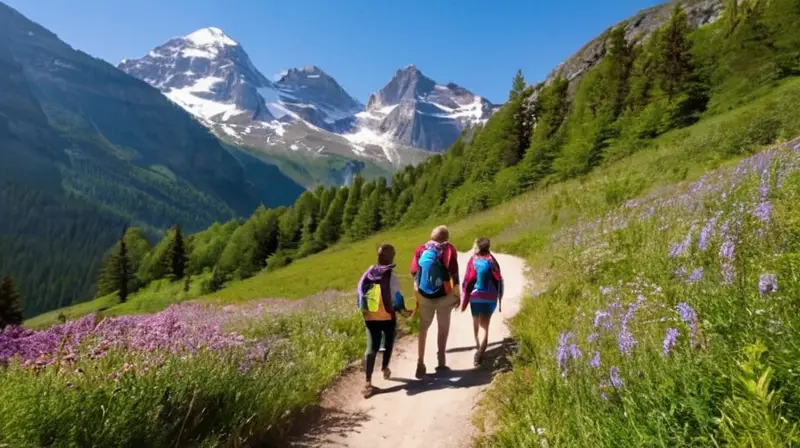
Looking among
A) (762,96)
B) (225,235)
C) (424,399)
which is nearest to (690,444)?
(424,399)

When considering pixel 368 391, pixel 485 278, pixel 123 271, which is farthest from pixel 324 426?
pixel 123 271

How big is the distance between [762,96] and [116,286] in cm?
11641

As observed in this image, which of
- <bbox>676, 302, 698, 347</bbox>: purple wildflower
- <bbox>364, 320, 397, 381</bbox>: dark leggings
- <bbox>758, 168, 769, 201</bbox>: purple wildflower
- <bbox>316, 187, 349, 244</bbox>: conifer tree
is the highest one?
<bbox>316, 187, 349, 244</bbox>: conifer tree

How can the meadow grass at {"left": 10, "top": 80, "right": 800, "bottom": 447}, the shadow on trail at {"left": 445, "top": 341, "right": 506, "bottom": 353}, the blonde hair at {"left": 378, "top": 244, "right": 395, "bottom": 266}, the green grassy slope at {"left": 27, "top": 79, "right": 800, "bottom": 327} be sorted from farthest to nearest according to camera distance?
the green grassy slope at {"left": 27, "top": 79, "right": 800, "bottom": 327}, the shadow on trail at {"left": 445, "top": 341, "right": 506, "bottom": 353}, the blonde hair at {"left": 378, "top": 244, "right": 395, "bottom": 266}, the meadow grass at {"left": 10, "top": 80, "right": 800, "bottom": 447}

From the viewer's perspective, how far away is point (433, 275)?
867 cm

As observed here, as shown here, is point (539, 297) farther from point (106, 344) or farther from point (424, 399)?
point (106, 344)

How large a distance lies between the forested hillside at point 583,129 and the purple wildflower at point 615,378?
3.59 metres

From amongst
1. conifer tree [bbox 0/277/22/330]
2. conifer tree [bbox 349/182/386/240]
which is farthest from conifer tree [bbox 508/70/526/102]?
conifer tree [bbox 0/277/22/330]

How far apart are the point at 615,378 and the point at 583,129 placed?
2213 inches

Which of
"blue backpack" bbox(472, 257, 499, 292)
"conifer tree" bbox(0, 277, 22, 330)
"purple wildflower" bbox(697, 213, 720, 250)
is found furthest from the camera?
"conifer tree" bbox(0, 277, 22, 330)

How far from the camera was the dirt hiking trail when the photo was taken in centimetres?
673

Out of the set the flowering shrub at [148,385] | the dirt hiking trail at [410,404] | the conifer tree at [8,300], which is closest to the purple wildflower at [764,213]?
the dirt hiking trail at [410,404]

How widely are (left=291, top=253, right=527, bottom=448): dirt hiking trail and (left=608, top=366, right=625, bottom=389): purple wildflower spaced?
2834mm

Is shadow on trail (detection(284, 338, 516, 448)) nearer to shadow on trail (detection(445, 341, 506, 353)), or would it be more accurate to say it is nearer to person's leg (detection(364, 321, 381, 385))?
shadow on trail (detection(445, 341, 506, 353))
